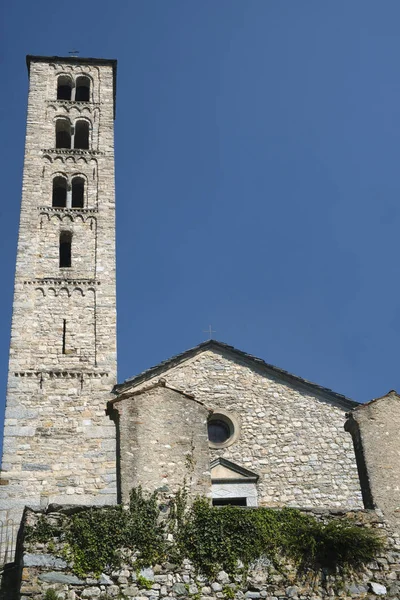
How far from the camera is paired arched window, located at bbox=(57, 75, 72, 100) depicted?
2964 centimetres

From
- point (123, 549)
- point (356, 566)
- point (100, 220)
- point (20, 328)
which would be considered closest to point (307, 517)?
point (356, 566)

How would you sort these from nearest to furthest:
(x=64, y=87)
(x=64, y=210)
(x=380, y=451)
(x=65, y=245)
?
(x=380, y=451) < (x=65, y=245) < (x=64, y=210) < (x=64, y=87)

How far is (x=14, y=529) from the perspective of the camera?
16672 millimetres

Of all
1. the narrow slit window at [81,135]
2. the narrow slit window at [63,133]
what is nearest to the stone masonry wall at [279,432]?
the narrow slit window at [81,135]

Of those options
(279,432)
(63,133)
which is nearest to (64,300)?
(279,432)

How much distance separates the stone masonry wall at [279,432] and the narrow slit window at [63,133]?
1072cm

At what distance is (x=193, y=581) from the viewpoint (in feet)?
35.1

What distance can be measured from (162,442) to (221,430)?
7851mm

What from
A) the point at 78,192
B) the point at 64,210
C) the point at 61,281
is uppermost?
the point at 78,192

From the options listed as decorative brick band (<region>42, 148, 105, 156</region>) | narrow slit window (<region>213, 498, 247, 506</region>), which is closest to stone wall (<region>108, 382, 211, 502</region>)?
narrow slit window (<region>213, 498, 247, 506</region>)

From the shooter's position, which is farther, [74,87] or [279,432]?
[74,87]

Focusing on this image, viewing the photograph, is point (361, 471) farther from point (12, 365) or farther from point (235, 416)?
point (12, 365)

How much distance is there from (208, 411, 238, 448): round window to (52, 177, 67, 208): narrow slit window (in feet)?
31.5

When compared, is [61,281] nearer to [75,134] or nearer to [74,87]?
[75,134]
